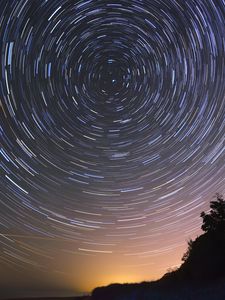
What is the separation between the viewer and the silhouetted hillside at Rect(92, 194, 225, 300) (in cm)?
2055

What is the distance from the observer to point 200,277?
2530 centimetres

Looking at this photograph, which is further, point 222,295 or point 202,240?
point 202,240

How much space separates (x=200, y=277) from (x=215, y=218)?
585 cm

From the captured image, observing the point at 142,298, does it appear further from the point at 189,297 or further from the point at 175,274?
the point at 175,274

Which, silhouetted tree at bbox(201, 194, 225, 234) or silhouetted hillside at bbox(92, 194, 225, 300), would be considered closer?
silhouetted hillside at bbox(92, 194, 225, 300)

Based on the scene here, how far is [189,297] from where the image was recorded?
20188mm

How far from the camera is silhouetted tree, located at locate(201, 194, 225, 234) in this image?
2893 centimetres

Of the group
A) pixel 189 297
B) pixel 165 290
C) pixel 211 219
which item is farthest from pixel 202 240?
pixel 189 297

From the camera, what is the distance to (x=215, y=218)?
97.7ft

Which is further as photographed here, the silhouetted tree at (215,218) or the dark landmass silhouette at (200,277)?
the silhouetted tree at (215,218)

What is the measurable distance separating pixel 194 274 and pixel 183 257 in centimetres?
732

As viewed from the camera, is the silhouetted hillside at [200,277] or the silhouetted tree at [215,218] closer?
the silhouetted hillside at [200,277]

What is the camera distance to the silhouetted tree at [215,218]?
1139 inches

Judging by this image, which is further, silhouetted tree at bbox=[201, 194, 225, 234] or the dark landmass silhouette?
silhouetted tree at bbox=[201, 194, 225, 234]
